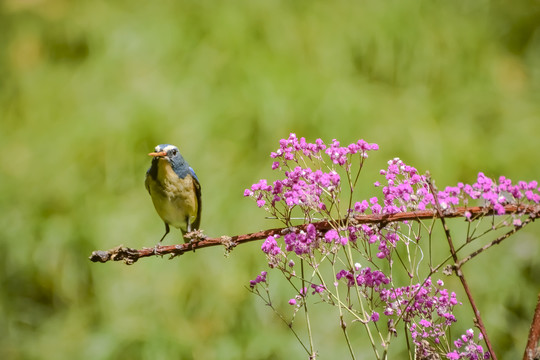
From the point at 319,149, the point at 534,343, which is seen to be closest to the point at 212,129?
the point at 319,149

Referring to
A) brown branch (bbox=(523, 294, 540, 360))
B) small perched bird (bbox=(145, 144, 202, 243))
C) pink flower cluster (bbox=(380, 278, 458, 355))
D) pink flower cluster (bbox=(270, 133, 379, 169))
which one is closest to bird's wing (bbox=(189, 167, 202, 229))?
small perched bird (bbox=(145, 144, 202, 243))

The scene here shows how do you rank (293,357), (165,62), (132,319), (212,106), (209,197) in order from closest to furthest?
(293,357) < (132,319) < (209,197) < (212,106) < (165,62)

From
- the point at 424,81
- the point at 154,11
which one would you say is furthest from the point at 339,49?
the point at 154,11

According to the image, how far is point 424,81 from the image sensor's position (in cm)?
397

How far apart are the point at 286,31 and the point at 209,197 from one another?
1292 mm

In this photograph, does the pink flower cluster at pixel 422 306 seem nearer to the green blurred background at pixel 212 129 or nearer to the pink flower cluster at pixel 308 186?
the pink flower cluster at pixel 308 186

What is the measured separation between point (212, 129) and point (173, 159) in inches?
61.9

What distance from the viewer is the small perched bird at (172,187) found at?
2.02m

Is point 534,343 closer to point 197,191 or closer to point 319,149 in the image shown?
point 319,149

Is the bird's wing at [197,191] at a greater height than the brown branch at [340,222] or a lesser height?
greater

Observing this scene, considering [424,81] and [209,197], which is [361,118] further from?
[209,197]

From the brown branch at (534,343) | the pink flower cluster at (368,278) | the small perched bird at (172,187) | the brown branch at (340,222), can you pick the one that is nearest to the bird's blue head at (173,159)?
the small perched bird at (172,187)

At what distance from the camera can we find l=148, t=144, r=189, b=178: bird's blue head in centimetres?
193

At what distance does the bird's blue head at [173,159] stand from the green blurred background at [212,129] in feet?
3.65
